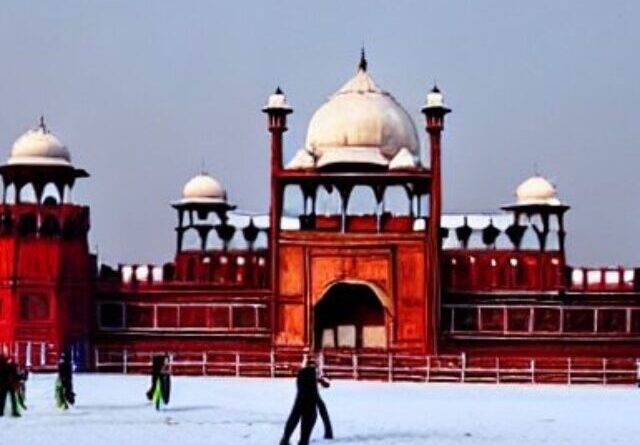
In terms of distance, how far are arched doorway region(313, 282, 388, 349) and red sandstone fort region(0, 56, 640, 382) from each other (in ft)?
0.13

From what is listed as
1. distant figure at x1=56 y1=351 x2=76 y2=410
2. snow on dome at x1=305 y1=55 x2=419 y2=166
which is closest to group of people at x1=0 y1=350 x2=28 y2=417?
distant figure at x1=56 y1=351 x2=76 y2=410

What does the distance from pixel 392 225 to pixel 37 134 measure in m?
9.47

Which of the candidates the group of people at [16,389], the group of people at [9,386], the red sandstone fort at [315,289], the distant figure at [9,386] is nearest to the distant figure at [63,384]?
the group of people at [16,389]

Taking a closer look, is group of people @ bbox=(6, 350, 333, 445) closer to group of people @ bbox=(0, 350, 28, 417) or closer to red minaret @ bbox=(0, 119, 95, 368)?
group of people @ bbox=(0, 350, 28, 417)

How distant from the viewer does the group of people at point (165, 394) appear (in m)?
14.9

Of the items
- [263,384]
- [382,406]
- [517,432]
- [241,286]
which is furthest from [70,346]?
[517,432]

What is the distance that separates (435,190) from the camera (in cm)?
3672

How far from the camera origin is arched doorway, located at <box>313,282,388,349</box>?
125ft

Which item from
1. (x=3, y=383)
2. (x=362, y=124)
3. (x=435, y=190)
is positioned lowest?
(x=3, y=383)

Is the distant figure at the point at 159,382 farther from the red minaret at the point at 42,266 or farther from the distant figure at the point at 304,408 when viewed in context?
the red minaret at the point at 42,266

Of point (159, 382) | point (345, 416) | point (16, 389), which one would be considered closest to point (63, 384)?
point (16, 389)

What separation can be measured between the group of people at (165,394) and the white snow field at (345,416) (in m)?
0.24

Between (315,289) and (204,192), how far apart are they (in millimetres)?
10853

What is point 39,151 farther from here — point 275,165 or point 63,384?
point 63,384
